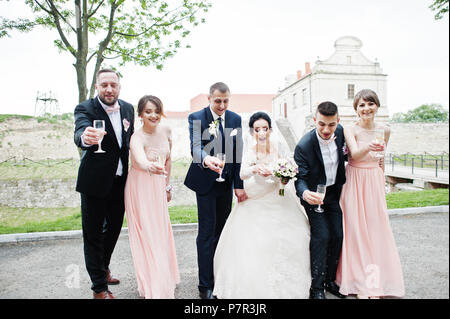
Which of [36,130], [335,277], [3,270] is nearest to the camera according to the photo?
[335,277]

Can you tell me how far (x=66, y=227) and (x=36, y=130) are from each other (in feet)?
66.4

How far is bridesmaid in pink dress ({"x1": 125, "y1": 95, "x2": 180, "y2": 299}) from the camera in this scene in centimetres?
320

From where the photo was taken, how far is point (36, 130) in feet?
74.2

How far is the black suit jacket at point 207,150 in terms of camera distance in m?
3.50

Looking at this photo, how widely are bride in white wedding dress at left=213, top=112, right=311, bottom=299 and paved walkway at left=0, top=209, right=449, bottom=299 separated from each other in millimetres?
698

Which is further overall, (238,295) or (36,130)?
(36,130)

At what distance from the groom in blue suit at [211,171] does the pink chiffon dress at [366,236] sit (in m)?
1.32

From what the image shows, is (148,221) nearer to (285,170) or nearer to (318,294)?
(285,170)

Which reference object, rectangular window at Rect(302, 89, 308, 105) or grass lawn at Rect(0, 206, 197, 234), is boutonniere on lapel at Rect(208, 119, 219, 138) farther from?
rectangular window at Rect(302, 89, 308, 105)

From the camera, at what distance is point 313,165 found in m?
3.38

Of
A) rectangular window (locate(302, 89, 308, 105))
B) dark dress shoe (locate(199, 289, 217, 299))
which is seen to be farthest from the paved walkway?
rectangular window (locate(302, 89, 308, 105))

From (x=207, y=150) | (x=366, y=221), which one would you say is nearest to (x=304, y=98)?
(x=366, y=221)
